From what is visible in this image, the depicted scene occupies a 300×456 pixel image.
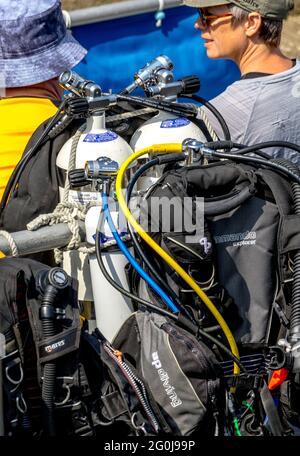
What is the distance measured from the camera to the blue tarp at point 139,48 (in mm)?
4793

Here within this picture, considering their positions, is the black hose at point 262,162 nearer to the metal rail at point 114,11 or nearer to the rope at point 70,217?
the rope at point 70,217

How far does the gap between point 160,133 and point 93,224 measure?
1.23 ft

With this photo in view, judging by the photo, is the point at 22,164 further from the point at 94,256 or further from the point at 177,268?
the point at 177,268

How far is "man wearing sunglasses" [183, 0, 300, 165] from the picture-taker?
2787 mm

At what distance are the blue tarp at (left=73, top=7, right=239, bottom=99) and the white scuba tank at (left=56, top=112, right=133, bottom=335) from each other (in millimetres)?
2430

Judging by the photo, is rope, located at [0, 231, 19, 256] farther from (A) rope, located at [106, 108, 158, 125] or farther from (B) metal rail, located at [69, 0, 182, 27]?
(B) metal rail, located at [69, 0, 182, 27]

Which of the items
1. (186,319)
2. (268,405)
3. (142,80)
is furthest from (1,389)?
(142,80)

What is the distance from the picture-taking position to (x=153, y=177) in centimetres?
239

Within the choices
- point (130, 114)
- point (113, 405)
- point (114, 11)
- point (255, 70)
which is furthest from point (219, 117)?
point (114, 11)

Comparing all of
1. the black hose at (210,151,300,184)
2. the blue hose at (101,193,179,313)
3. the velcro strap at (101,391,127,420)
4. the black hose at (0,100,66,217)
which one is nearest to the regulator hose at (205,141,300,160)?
the black hose at (210,151,300,184)

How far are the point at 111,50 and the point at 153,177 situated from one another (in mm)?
2573

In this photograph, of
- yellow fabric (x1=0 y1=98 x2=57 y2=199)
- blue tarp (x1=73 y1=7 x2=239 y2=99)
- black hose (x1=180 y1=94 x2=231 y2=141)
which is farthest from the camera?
blue tarp (x1=73 y1=7 x2=239 y2=99)

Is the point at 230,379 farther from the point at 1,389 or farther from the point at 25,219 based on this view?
the point at 25,219

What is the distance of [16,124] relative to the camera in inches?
112
